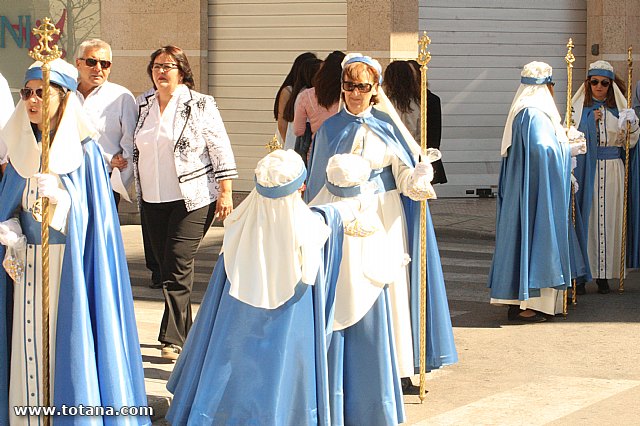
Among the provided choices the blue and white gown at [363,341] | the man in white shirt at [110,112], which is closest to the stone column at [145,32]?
the man in white shirt at [110,112]

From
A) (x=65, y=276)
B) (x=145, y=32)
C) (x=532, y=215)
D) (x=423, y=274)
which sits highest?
(x=145, y=32)

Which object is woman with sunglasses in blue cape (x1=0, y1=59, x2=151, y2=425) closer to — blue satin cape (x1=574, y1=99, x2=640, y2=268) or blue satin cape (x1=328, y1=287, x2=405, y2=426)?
blue satin cape (x1=328, y1=287, x2=405, y2=426)

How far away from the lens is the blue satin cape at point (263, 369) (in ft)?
19.3

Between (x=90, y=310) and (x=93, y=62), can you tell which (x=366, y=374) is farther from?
(x=93, y=62)

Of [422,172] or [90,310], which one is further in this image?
[422,172]

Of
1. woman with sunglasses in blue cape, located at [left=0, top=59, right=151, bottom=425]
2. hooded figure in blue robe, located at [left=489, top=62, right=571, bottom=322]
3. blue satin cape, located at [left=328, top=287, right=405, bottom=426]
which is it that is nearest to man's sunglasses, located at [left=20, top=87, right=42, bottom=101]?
woman with sunglasses in blue cape, located at [left=0, top=59, right=151, bottom=425]

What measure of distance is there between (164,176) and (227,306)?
2.12m

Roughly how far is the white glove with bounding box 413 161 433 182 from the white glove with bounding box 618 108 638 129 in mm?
4505

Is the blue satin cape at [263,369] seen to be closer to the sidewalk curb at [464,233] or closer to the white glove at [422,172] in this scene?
the white glove at [422,172]

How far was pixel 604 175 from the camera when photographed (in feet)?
37.5

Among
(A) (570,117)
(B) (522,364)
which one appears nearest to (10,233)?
(B) (522,364)

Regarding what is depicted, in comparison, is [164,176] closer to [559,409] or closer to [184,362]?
[184,362]

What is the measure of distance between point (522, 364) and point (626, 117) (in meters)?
3.65

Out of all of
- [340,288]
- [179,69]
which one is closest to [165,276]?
[179,69]
